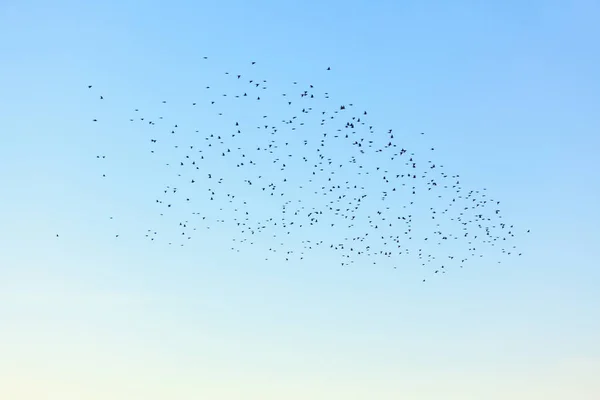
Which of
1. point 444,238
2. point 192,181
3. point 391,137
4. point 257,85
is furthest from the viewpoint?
point 444,238

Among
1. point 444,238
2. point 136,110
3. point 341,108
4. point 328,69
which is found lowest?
point 444,238

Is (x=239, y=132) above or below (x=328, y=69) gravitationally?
below

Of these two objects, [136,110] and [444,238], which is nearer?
[136,110]

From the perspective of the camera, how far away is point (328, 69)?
43.1 meters

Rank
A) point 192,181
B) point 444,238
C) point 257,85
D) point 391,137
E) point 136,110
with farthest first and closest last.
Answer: point 444,238 < point 391,137 < point 192,181 < point 257,85 < point 136,110

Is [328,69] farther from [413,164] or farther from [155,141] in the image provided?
[155,141]

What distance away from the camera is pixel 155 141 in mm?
49969

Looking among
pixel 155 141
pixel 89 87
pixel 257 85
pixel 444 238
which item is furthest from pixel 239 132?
pixel 444 238

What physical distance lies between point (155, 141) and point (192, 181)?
8.44m

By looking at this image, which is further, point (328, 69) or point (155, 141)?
point (155, 141)

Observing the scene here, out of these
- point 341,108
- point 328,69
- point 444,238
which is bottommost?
point 444,238

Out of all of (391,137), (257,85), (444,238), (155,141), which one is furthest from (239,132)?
(444,238)

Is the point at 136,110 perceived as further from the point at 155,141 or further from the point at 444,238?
the point at 444,238

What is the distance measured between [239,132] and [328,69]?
13.0 metres
